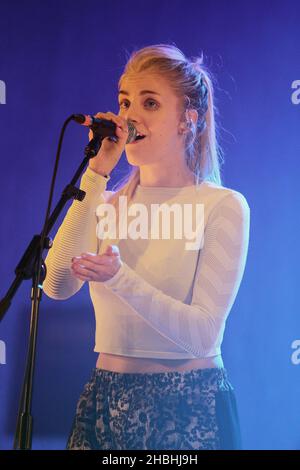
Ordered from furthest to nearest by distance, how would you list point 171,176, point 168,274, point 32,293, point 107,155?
1. point 171,176
2. point 168,274
3. point 107,155
4. point 32,293

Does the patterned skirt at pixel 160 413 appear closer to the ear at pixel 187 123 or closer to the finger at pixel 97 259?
the finger at pixel 97 259

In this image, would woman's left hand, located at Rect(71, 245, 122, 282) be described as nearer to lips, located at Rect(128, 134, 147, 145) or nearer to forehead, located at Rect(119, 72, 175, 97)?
lips, located at Rect(128, 134, 147, 145)

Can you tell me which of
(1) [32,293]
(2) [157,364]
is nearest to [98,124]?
(1) [32,293]

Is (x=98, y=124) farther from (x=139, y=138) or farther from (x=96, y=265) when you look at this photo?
(x=139, y=138)

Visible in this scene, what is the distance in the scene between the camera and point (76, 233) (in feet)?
7.05

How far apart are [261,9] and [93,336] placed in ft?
4.95

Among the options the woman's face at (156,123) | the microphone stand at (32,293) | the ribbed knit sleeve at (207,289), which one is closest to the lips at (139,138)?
the woman's face at (156,123)

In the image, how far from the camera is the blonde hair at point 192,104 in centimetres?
237

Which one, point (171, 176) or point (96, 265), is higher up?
point (171, 176)

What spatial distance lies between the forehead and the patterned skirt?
1.01 metres

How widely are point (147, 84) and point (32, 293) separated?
98 cm

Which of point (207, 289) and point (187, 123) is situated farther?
point (187, 123)

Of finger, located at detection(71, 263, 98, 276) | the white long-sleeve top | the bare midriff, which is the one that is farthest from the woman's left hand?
the bare midriff
